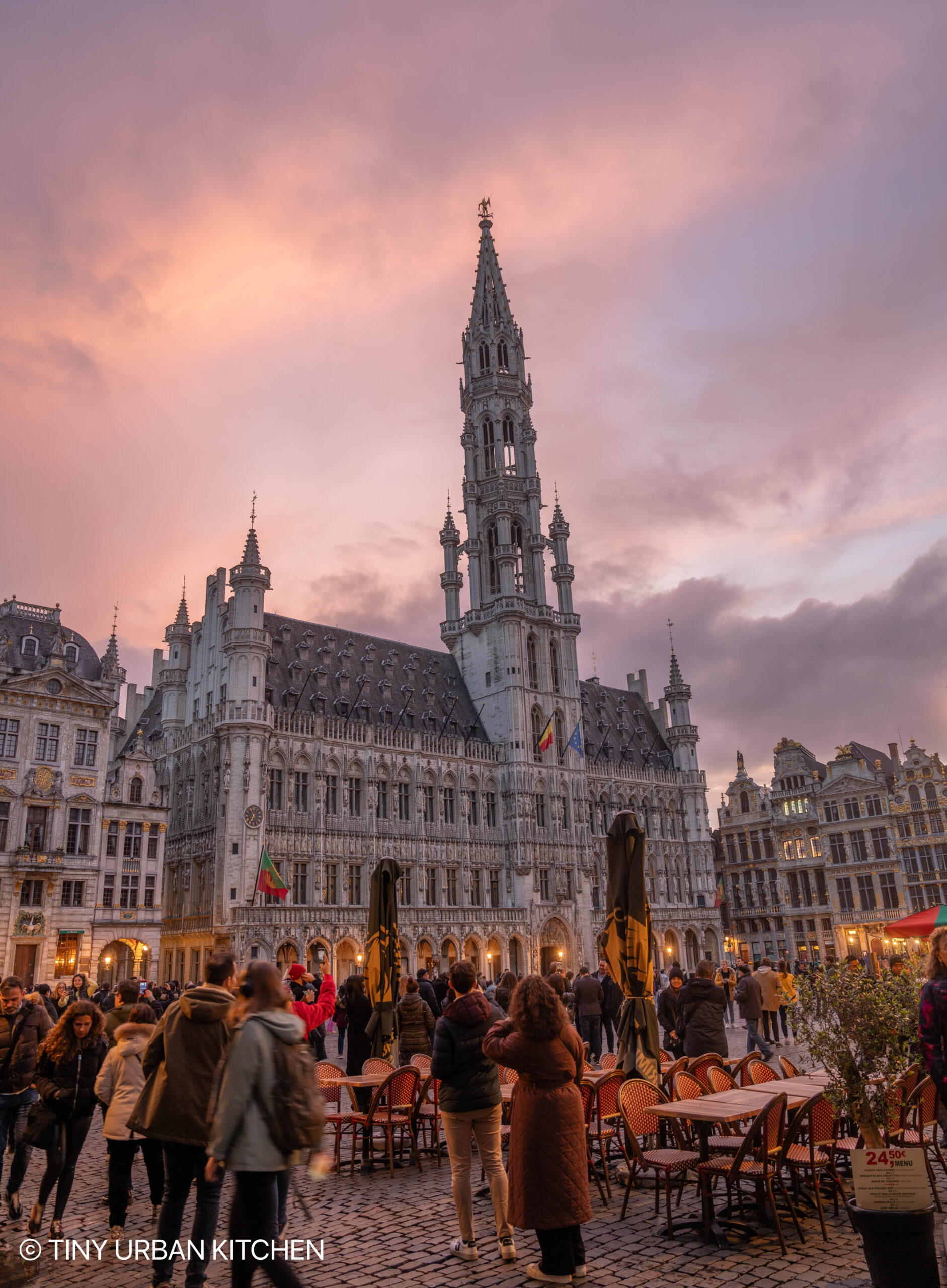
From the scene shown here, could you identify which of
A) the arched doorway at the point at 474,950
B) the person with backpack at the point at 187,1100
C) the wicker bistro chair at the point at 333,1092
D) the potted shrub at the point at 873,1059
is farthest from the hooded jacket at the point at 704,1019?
the arched doorway at the point at 474,950

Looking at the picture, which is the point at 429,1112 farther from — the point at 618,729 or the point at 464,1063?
the point at 618,729

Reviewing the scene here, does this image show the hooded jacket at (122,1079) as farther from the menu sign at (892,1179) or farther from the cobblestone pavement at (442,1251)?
the menu sign at (892,1179)

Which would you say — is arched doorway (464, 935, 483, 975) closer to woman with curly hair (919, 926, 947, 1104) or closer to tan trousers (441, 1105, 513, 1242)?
tan trousers (441, 1105, 513, 1242)

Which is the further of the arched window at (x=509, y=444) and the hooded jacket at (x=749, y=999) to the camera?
the arched window at (x=509, y=444)

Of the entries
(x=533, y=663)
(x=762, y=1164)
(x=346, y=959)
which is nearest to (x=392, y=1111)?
(x=762, y=1164)

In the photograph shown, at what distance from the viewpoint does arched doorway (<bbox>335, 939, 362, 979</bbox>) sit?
41469mm

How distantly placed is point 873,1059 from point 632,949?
3569 millimetres

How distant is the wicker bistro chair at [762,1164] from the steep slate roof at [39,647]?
34.0m

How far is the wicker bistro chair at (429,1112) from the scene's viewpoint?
33.7ft

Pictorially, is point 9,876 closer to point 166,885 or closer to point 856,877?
point 166,885

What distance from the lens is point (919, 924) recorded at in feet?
67.5

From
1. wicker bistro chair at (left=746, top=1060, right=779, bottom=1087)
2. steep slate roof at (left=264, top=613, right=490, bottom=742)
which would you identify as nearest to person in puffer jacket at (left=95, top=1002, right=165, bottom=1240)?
wicker bistro chair at (left=746, top=1060, right=779, bottom=1087)

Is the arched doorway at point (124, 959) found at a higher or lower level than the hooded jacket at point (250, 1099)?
higher

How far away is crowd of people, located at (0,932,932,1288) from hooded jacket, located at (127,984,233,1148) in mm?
11
